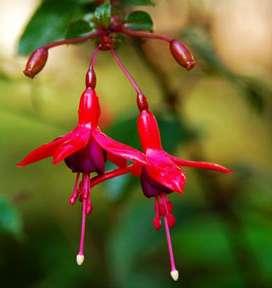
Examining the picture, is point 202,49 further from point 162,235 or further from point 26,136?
point 26,136

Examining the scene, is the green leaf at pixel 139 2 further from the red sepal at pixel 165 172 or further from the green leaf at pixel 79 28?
the red sepal at pixel 165 172

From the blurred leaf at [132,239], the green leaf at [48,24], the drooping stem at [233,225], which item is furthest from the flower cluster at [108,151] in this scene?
the blurred leaf at [132,239]

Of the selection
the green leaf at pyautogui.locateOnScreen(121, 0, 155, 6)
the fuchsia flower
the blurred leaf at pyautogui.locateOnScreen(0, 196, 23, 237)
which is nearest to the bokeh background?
the blurred leaf at pyautogui.locateOnScreen(0, 196, 23, 237)

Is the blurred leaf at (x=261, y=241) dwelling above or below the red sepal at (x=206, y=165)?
below

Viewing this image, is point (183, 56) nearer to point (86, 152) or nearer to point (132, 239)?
point (86, 152)

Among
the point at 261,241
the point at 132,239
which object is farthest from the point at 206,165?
the point at 261,241

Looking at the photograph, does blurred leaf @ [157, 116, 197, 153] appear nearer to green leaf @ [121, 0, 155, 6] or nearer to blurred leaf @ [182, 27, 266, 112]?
blurred leaf @ [182, 27, 266, 112]
